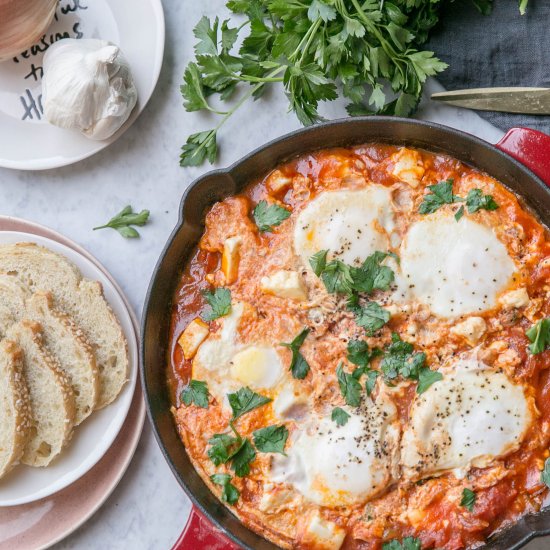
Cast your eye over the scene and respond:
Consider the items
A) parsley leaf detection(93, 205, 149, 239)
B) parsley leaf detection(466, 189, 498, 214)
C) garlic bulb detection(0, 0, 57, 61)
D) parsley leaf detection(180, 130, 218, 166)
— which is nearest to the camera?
parsley leaf detection(466, 189, 498, 214)

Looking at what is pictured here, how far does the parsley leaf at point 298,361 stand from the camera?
3.98 metres

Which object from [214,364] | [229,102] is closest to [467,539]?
[214,364]

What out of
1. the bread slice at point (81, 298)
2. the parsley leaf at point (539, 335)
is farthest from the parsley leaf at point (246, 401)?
the parsley leaf at point (539, 335)

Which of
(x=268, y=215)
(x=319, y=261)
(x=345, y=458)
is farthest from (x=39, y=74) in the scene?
(x=345, y=458)

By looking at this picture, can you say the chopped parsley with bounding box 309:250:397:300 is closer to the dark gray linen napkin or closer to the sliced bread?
the dark gray linen napkin

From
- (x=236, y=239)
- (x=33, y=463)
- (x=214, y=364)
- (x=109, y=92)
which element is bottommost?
(x=33, y=463)

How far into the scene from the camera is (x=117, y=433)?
4.41m

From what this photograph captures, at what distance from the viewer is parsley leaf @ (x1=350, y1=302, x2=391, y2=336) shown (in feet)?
12.8

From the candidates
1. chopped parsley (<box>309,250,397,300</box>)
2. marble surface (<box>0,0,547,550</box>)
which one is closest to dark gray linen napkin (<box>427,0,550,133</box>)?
marble surface (<box>0,0,547,550</box>)

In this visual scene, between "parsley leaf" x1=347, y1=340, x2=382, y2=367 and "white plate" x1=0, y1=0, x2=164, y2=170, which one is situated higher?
"white plate" x1=0, y1=0, x2=164, y2=170

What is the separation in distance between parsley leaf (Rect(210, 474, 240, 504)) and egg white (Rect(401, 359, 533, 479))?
2.88 feet

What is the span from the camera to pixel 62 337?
14.4 ft

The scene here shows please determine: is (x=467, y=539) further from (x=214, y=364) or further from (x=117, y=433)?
(x=117, y=433)

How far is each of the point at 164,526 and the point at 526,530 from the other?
78.4 inches
